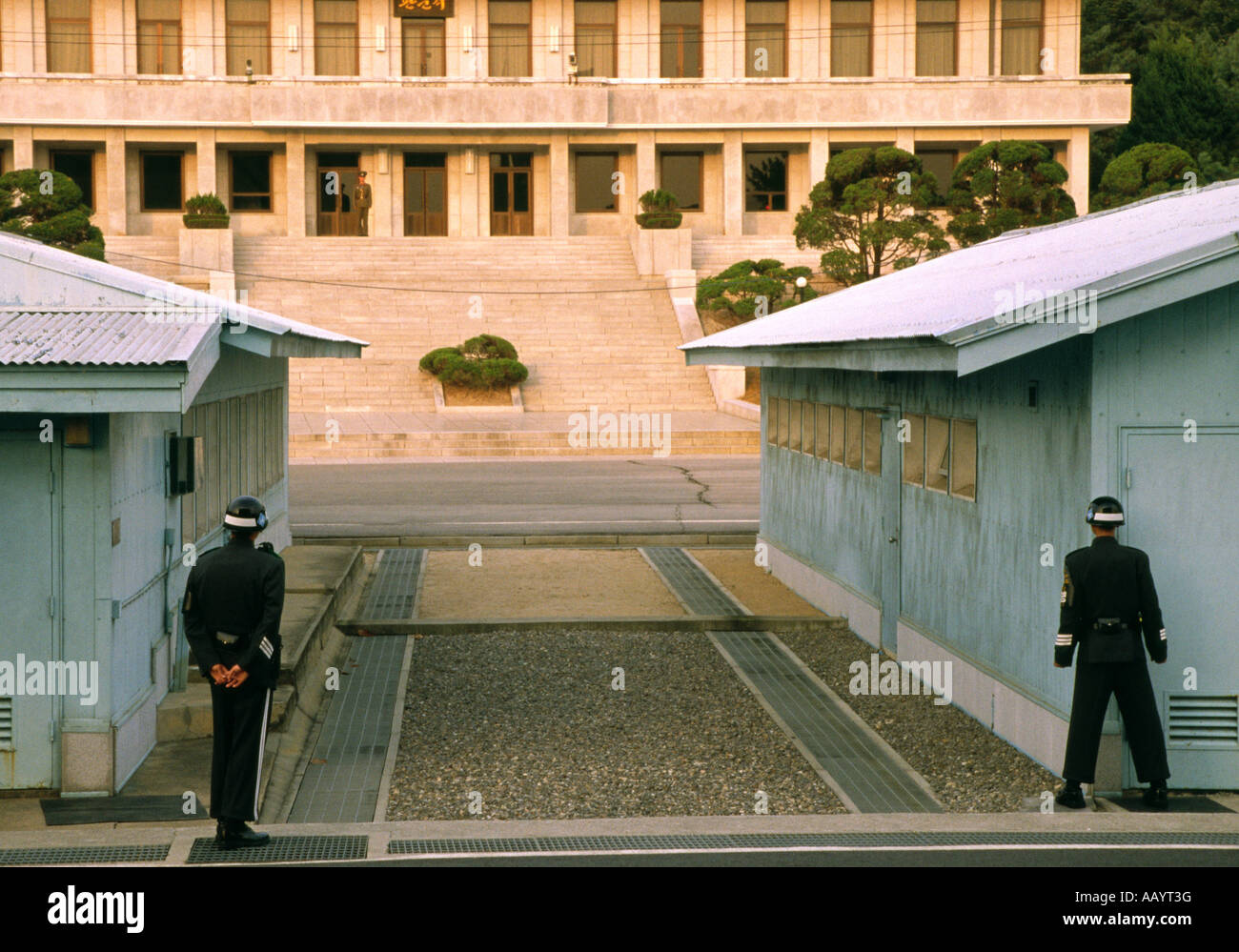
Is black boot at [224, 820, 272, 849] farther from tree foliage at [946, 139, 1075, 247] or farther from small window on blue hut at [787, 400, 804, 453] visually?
tree foliage at [946, 139, 1075, 247]

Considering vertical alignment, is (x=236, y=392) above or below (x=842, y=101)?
below

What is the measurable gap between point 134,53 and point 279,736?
5309 centimetres

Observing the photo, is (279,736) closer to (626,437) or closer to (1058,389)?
(1058,389)

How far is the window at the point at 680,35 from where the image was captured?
193 ft

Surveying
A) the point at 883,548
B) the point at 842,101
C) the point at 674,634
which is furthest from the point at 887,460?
the point at 842,101

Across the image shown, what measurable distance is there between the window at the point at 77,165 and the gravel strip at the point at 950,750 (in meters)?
52.2

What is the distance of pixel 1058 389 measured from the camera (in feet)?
30.6

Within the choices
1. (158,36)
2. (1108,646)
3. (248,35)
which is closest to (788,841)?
(1108,646)

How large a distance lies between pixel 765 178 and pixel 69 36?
90.4 ft

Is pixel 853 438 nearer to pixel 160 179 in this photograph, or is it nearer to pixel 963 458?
pixel 963 458

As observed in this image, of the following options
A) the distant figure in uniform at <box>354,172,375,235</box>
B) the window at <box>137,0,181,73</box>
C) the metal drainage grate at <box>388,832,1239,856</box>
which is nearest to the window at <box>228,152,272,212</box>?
the distant figure in uniform at <box>354,172,375,235</box>

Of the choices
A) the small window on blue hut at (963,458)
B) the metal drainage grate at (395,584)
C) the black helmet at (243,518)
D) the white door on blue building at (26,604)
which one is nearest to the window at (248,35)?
the metal drainage grate at (395,584)

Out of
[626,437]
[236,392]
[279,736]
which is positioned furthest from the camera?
[626,437]

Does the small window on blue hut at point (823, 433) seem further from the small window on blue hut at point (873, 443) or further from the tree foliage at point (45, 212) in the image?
the tree foliage at point (45, 212)
